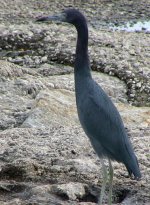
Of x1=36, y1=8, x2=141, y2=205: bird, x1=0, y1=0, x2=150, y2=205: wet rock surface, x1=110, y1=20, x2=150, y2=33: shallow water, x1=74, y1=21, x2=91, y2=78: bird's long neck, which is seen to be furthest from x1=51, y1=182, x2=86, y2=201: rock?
x1=110, y1=20, x2=150, y2=33: shallow water

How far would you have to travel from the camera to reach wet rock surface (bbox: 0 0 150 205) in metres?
6.83

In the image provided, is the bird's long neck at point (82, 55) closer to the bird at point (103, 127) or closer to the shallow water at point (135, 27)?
the bird at point (103, 127)

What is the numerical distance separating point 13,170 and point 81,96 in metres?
1.17

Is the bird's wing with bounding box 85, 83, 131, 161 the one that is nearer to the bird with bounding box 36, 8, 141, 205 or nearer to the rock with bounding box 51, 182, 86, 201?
the bird with bounding box 36, 8, 141, 205

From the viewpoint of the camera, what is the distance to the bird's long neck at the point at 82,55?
21.6ft

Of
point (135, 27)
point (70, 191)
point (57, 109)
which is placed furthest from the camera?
point (135, 27)

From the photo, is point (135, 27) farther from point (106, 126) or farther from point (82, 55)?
point (106, 126)

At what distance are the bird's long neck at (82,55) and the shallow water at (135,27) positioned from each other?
9.26 m

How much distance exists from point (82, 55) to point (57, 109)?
8.63 feet

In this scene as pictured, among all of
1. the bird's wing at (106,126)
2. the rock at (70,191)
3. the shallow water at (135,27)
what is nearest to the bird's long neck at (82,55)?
the bird's wing at (106,126)

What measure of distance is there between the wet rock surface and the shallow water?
0.39 meters

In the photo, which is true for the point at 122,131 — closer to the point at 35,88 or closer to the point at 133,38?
the point at 35,88

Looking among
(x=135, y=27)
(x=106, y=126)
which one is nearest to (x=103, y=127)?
(x=106, y=126)

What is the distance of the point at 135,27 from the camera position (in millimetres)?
16531
